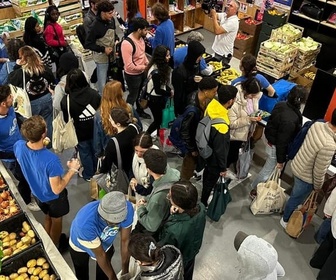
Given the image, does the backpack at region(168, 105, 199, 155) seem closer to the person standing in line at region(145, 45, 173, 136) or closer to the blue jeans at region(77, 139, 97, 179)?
the person standing in line at region(145, 45, 173, 136)

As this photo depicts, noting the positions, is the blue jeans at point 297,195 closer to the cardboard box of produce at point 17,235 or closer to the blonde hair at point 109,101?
the blonde hair at point 109,101

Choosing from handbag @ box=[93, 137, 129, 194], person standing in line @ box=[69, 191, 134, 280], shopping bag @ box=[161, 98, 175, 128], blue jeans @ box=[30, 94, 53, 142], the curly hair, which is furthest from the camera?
shopping bag @ box=[161, 98, 175, 128]

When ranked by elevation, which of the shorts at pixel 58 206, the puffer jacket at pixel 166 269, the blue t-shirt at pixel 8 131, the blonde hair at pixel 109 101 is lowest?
the shorts at pixel 58 206

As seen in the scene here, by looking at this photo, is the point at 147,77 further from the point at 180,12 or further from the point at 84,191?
the point at 180,12

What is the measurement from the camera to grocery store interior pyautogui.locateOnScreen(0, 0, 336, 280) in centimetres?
382

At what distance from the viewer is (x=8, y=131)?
3688 mm

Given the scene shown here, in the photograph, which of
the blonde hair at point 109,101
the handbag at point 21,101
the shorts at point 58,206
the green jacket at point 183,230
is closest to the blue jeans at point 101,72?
the handbag at point 21,101

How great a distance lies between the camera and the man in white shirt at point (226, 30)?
552 cm

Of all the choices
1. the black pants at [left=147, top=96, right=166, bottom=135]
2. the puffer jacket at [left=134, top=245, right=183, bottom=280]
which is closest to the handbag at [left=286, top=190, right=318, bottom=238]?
the puffer jacket at [left=134, top=245, right=183, bottom=280]

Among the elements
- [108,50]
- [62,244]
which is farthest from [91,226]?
[108,50]

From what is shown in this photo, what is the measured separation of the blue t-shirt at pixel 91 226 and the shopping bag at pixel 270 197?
1.96m

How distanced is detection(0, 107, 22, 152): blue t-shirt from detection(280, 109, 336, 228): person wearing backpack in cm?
287

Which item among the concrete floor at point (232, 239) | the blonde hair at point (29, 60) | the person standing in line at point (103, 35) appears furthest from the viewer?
the person standing in line at point (103, 35)

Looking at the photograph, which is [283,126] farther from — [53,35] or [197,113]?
[53,35]
